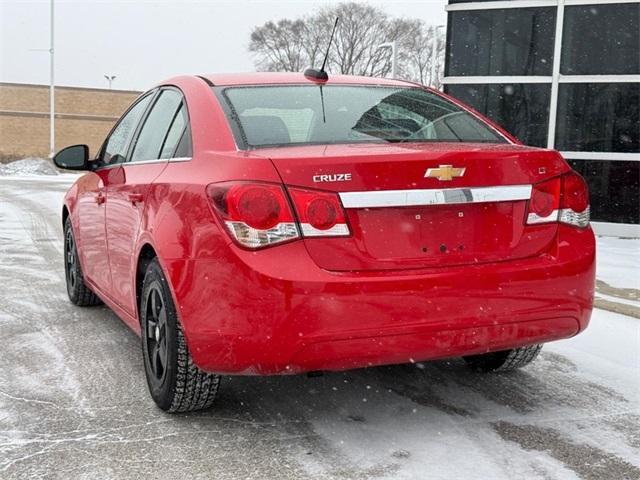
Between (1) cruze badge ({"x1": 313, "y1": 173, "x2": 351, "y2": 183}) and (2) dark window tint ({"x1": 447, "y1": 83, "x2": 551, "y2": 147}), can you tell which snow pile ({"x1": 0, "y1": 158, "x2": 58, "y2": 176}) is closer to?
(2) dark window tint ({"x1": 447, "y1": 83, "x2": 551, "y2": 147})

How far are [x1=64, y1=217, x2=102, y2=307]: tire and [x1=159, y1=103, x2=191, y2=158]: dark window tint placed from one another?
6.73 ft

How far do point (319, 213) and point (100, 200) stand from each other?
2238 mm

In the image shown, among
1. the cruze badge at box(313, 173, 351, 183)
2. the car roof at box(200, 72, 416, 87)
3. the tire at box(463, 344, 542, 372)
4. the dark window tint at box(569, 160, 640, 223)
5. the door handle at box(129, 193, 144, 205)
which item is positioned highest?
the car roof at box(200, 72, 416, 87)

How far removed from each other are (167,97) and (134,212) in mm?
744

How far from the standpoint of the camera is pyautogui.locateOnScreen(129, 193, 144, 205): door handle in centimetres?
374

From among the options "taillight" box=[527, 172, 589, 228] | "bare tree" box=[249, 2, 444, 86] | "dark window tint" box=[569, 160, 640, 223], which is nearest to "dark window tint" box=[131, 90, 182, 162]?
"taillight" box=[527, 172, 589, 228]

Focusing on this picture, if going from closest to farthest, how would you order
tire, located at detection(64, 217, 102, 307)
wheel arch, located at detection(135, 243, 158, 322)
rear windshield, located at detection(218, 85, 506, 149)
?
rear windshield, located at detection(218, 85, 506, 149)
wheel arch, located at detection(135, 243, 158, 322)
tire, located at detection(64, 217, 102, 307)

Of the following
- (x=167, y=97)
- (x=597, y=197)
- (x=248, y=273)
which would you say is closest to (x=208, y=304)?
(x=248, y=273)

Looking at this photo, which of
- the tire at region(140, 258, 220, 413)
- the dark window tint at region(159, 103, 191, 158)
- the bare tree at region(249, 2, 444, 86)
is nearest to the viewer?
the tire at region(140, 258, 220, 413)

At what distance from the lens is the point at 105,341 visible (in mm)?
4750

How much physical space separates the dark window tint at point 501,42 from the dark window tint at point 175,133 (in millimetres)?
8822

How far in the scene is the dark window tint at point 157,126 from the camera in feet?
12.9

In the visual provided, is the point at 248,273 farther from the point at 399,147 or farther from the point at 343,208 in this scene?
the point at 399,147

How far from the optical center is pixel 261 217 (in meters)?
2.81
